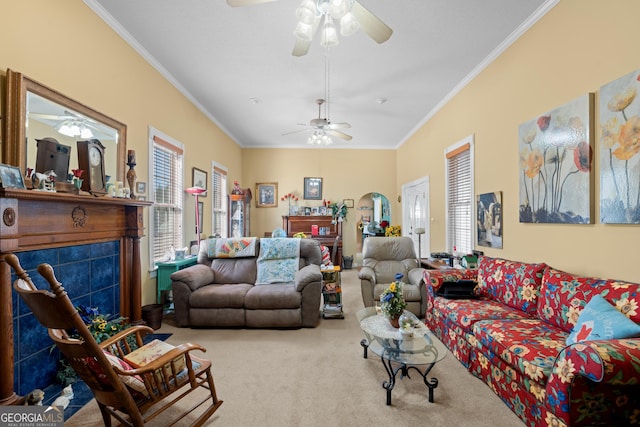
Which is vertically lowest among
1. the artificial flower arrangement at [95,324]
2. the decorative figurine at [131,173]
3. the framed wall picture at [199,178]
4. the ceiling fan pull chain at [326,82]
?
the artificial flower arrangement at [95,324]

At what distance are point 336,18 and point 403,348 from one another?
2322mm

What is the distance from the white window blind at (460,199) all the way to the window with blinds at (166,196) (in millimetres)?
4132

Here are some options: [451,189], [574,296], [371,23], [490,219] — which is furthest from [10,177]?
[451,189]

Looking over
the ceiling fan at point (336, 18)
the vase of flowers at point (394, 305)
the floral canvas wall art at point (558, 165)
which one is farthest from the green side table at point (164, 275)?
the floral canvas wall art at point (558, 165)

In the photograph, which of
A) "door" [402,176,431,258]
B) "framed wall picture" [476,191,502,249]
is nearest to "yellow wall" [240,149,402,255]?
"door" [402,176,431,258]

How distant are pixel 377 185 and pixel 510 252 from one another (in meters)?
4.62

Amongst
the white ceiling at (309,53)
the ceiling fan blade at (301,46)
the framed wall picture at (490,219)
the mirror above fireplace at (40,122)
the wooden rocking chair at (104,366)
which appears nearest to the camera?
the wooden rocking chair at (104,366)

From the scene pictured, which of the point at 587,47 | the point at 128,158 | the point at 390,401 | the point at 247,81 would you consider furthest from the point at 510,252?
the point at 128,158

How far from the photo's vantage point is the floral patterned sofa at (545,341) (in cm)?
138

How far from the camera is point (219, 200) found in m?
6.02

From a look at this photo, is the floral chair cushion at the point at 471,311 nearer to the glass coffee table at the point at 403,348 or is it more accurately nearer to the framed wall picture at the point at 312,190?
the glass coffee table at the point at 403,348

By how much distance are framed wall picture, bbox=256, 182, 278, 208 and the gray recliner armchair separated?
3787 millimetres

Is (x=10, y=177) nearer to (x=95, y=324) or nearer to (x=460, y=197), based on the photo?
(x=95, y=324)

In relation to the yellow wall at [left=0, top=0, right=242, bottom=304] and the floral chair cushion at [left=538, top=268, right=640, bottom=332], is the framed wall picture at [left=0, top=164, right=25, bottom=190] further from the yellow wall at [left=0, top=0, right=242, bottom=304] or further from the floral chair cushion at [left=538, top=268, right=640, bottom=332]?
the floral chair cushion at [left=538, top=268, right=640, bottom=332]
